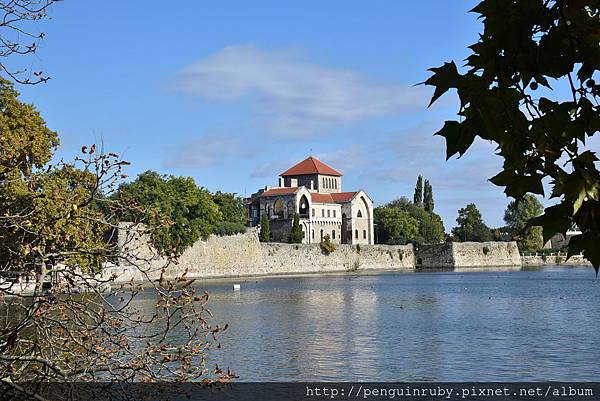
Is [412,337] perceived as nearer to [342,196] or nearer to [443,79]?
[443,79]

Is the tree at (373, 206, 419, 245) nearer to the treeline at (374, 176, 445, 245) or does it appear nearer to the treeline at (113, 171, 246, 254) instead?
the treeline at (374, 176, 445, 245)

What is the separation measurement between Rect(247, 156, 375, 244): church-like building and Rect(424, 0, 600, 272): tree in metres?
67.3

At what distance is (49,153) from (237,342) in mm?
8576

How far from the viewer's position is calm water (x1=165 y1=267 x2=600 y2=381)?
41.1ft

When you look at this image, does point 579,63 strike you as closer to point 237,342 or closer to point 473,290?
point 237,342

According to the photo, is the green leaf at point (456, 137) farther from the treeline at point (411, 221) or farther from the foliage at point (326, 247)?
the treeline at point (411, 221)

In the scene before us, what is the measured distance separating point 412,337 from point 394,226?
62706mm

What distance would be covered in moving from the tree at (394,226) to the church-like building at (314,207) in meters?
2.60

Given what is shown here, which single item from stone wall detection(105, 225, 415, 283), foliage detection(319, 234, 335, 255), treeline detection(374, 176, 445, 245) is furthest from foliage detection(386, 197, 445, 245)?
foliage detection(319, 234, 335, 255)

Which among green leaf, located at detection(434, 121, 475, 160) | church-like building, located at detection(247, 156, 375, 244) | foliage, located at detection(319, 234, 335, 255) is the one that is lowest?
green leaf, located at detection(434, 121, 475, 160)

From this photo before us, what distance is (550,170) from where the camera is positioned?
1970 millimetres

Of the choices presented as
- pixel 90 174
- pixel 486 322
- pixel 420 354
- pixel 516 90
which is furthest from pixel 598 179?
pixel 486 322

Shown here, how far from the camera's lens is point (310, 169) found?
8056 cm

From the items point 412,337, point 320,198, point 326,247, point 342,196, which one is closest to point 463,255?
point 342,196
